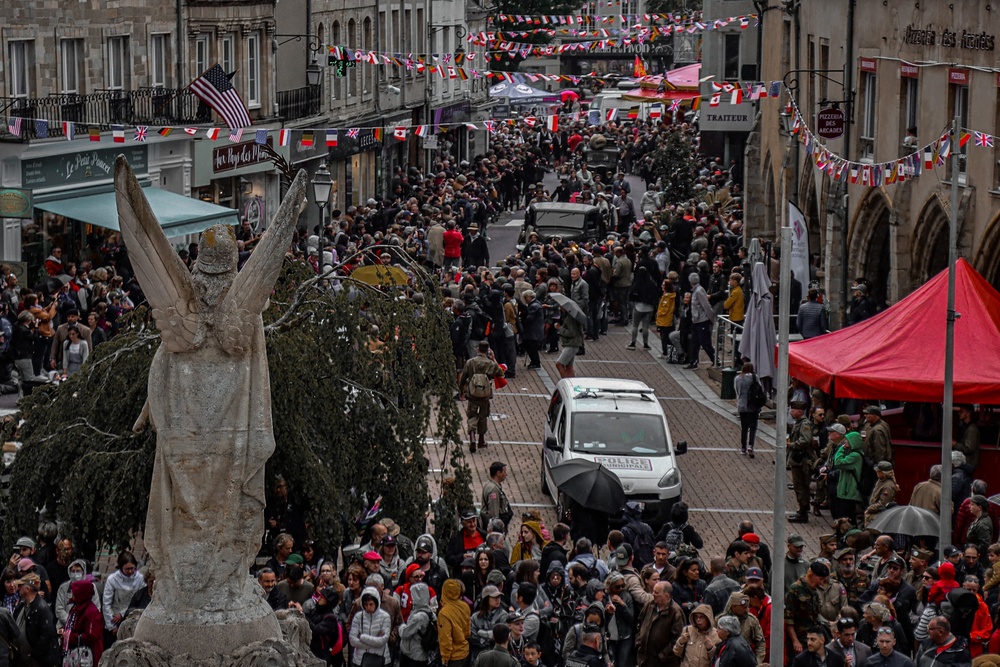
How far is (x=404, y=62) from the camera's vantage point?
4403cm

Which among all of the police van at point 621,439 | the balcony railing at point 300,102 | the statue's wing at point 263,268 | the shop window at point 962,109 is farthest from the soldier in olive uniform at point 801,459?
the balcony railing at point 300,102

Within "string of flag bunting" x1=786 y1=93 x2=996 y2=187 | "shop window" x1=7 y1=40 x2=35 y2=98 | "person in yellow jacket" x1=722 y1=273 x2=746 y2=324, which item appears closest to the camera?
"string of flag bunting" x1=786 y1=93 x2=996 y2=187

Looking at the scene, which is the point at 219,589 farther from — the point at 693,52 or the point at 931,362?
the point at 693,52

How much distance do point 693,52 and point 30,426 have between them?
3483 inches

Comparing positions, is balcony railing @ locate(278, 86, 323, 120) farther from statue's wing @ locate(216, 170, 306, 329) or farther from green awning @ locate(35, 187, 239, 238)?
statue's wing @ locate(216, 170, 306, 329)

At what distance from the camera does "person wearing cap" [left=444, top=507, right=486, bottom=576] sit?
17.8 metres

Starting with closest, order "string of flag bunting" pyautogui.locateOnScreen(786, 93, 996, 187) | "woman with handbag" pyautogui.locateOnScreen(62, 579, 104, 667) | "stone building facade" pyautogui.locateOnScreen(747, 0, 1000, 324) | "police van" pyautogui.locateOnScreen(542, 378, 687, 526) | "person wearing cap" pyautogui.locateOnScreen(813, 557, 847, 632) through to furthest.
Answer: "woman with handbag" pyautogui.locateOnScreen(62, 579, 104, 667) < "person wearing cap" pyautogui.locateOnScreen(813, 557, 847, 632) < "police van" pyautogui.locateOnScreen(542, 378, 687, 526) < "string of flag bunting" pyautogui.locateOnScreen(786, 93, 996, 187) < "stone building facade" pyautogui.locateOnScreen(747, 0, 1000, 324)

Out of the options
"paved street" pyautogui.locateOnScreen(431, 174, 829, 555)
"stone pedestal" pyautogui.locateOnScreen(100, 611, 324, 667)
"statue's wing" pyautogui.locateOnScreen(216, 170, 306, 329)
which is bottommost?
"paved street" pyautogui.locateOnScreen(431, 174, 829, 555)

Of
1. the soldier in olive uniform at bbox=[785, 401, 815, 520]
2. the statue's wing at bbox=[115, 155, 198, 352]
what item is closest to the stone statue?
the statue's wing at bbox=[115, 155, 198, 352]

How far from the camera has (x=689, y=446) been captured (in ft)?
90.0

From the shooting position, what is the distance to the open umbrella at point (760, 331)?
26.5 metres

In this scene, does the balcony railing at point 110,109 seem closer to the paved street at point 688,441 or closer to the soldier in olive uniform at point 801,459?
the paved street at point 688,441

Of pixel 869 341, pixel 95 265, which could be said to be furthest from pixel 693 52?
pixel 869 341

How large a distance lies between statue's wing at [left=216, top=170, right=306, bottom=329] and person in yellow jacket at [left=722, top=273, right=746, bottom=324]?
73.9 feet
